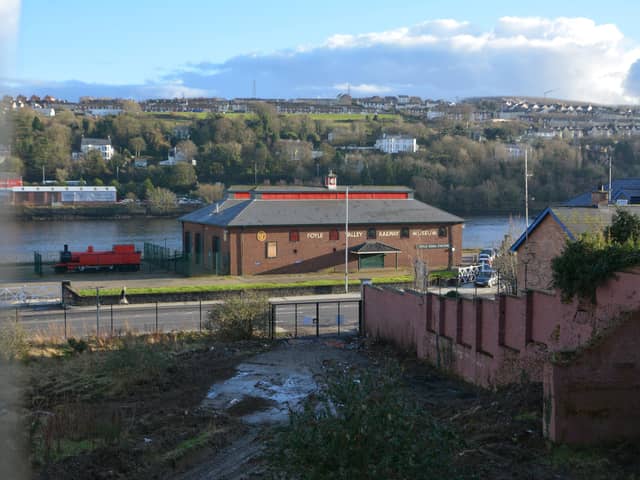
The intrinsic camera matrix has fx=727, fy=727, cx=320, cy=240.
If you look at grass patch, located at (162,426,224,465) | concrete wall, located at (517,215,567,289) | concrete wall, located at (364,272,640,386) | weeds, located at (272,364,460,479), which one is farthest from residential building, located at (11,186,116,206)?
weeds, located at (272,364,460,479)

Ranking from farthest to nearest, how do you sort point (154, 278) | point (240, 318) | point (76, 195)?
point (76, 195) < point (154, 278) < point (240, 318)

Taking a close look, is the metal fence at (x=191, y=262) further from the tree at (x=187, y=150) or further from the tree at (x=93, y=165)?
the tree at (x=187, y=150)

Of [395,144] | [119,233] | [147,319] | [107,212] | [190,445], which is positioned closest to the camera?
[190,445]

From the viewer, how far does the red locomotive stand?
4669cm

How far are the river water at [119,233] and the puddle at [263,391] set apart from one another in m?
41.3

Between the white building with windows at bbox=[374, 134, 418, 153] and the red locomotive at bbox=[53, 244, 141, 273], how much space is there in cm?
11107

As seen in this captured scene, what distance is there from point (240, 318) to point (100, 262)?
23632 mm

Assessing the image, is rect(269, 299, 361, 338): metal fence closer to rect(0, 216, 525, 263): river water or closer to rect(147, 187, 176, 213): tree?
rect(0, 216, 525, 263): river water

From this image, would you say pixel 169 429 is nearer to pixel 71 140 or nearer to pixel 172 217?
pixel 172 217

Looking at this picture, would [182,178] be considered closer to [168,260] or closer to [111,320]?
[168,260]

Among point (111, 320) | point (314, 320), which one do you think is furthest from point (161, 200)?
point (314, 320)

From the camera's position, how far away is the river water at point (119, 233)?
74.4 m

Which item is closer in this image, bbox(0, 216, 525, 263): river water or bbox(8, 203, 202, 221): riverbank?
bbox(0, 216, 525, 263): river water

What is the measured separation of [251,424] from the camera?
49.6ft
